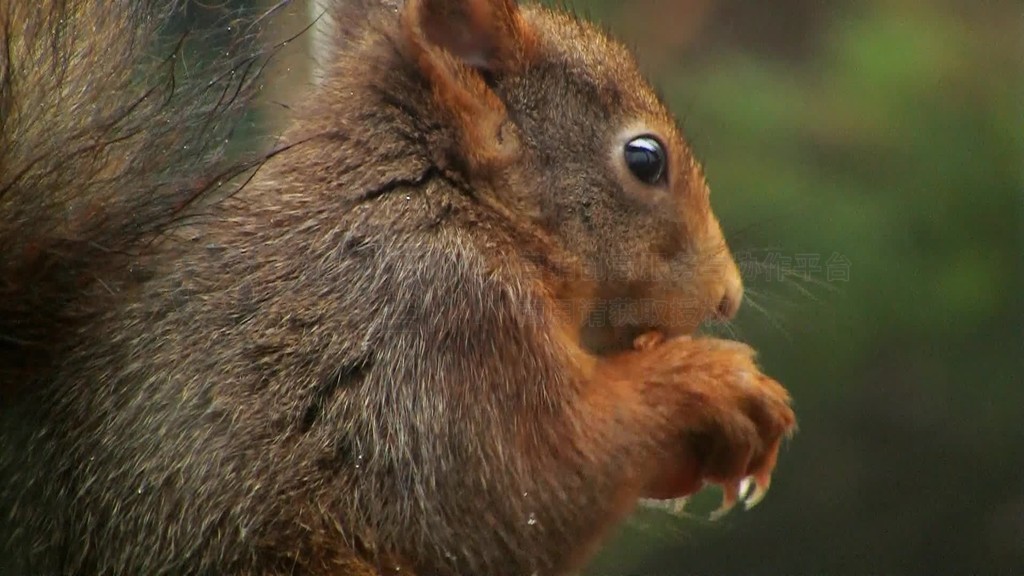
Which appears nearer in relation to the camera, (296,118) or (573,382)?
(573,382)

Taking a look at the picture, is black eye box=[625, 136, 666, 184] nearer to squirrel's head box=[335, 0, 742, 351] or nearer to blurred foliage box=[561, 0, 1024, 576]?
squirrel's head box=[335, 0, 742, 351]

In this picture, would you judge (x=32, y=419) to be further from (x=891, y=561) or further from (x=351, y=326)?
(x=891, y=561)

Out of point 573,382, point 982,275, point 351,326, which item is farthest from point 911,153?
point 351,326

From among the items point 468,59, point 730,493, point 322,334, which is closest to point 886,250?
point 730,493

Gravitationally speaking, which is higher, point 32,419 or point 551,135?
point 551,135

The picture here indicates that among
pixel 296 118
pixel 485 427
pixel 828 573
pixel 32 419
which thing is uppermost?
pixel 296 118
